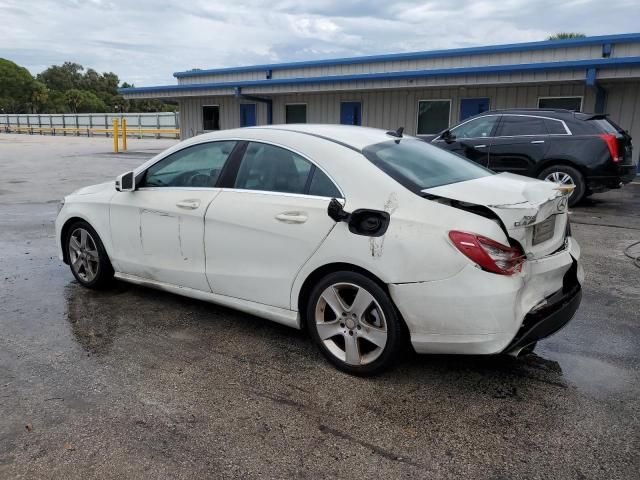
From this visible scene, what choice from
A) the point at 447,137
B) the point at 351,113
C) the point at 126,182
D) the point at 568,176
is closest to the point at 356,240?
the point at 126,182

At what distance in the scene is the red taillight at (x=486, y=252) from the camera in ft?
9.56

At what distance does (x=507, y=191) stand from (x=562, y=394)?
4.17ft

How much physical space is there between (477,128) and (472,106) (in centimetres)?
740

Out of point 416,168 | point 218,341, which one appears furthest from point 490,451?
point 218,341

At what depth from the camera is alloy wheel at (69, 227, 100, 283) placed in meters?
4.97

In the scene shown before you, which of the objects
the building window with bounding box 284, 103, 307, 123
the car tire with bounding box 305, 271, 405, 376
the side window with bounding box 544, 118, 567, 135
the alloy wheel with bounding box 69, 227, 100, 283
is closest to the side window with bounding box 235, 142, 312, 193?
the car tire with bounding box 305, 271, 405, 376

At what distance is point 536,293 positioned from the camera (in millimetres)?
3133

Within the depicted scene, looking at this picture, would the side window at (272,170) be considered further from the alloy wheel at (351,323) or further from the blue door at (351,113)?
the blue door at (351,113)

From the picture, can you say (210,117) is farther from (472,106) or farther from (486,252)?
(486,252)

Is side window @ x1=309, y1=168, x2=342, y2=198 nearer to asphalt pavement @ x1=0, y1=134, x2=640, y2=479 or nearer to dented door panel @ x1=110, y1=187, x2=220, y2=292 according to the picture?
dented door panel @ x1=110, y1=187, x2=220, y2=292

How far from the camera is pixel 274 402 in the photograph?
312 centimetres

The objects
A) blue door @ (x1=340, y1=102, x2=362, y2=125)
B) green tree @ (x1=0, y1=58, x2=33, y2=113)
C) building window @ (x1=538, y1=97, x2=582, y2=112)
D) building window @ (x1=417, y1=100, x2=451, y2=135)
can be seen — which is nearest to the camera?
building window @ (x1=538, y1=97, x2=582, y2=112)

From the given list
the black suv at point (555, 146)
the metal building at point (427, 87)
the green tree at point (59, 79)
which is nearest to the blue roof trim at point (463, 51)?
the metal building at point (427, 87)

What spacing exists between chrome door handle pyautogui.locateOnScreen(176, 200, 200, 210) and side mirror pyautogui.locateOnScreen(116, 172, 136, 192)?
61 cm
